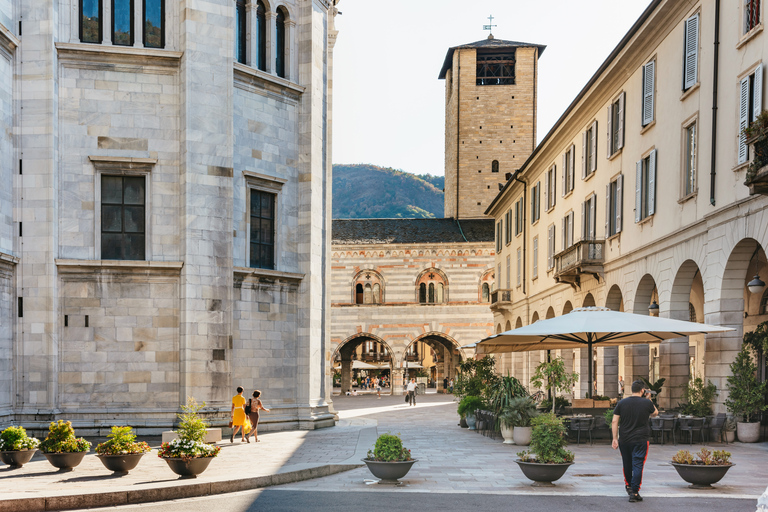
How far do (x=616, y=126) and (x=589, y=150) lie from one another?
352 centimetres

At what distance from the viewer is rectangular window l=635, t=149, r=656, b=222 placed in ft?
81.6

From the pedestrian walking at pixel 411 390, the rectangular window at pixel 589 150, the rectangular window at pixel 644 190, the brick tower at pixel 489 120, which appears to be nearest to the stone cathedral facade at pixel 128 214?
the rectangular window at pixel 644 190

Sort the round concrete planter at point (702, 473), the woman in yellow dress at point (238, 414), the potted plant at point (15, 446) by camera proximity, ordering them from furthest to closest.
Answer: the woman in yellow dress at point (238, 414), the potted plant at point (15, 446), the round concrete planter at point (702, 473)

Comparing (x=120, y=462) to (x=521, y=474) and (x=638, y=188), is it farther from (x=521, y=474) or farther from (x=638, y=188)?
(x=638, y=188)

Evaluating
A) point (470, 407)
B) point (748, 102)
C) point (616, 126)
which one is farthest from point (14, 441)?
point (616, 126)

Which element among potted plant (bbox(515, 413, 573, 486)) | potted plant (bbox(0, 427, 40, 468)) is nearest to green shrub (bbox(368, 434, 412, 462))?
potted plant (bbox(515, 413, 573, 486))

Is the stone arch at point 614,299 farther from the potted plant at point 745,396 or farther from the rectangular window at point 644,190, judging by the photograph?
the potted plant at point 745,396

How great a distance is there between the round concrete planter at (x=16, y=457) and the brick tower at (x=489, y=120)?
55216mm

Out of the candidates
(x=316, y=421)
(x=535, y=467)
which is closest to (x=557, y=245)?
(x=316, y=421)

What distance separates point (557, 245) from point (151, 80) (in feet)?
70.7

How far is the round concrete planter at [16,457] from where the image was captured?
46.5ft

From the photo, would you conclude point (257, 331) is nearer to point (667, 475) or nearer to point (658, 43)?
point (667, 475)

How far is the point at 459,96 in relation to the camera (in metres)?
68.1

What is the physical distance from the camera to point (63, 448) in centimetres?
1374
